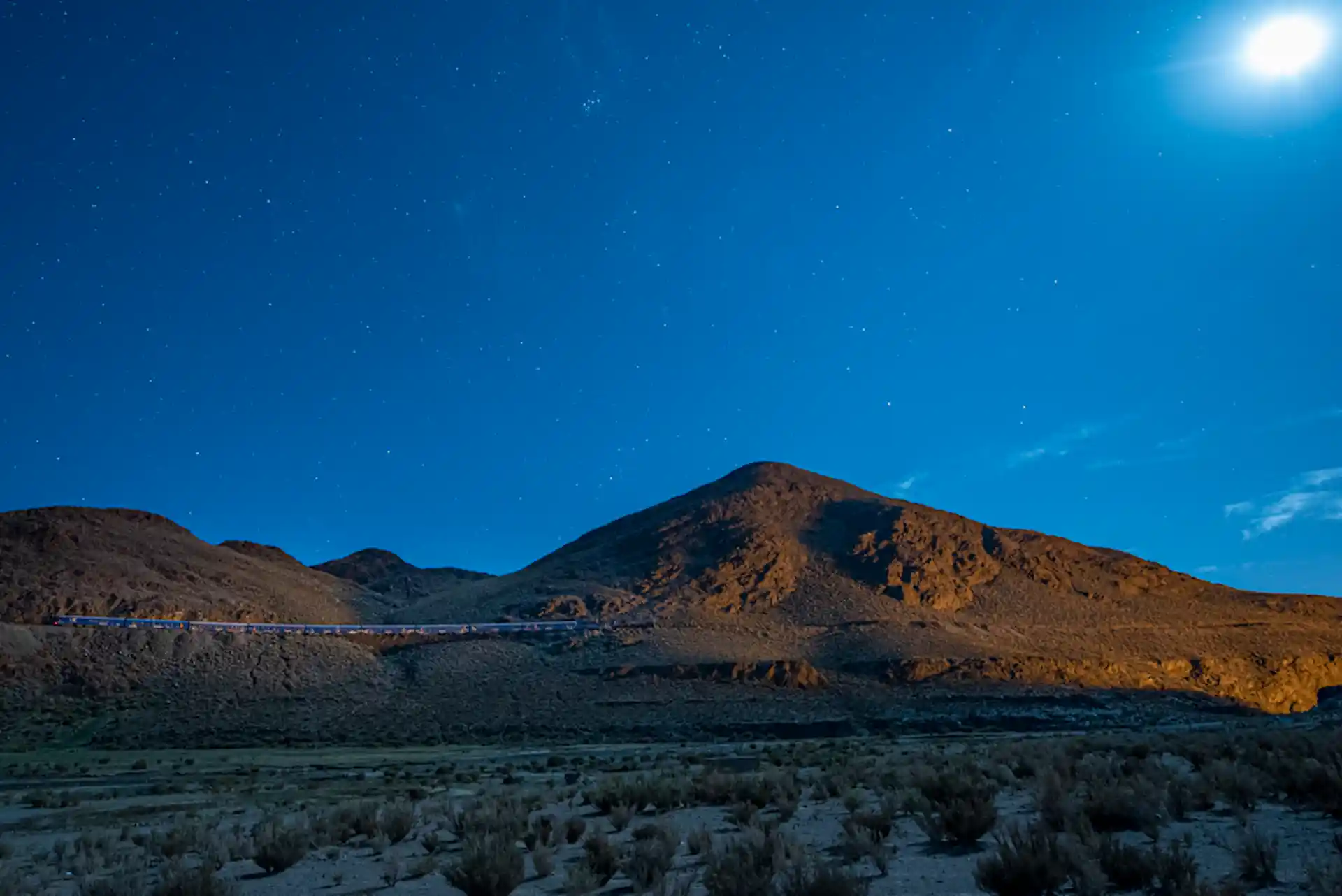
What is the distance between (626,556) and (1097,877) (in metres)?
98.0

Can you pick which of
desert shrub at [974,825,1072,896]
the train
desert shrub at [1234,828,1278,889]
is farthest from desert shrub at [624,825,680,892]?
the train

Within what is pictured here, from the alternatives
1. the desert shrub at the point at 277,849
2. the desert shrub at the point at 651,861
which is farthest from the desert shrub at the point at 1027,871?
the desert shrub at the point at 277,849

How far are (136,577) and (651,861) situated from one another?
279 feet

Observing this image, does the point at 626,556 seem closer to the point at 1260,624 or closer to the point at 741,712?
the point at 741,712

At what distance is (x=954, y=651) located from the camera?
74000 mm

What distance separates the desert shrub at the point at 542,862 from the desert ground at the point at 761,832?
5 cm

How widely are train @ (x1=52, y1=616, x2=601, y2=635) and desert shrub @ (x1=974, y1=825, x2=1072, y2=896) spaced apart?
72.0 meters

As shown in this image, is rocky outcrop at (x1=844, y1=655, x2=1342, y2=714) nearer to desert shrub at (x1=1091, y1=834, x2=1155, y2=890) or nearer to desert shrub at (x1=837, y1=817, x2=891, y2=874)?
desert shrub at (x1=837, y1=817, x2=891, y2=874)

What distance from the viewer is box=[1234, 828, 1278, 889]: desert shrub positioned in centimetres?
818

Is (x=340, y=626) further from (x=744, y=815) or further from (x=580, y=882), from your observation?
(x=580, y=882)

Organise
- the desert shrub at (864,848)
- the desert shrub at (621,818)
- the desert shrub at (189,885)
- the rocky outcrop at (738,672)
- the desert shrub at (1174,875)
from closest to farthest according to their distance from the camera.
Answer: the desert shrub at (1174,875), the desert shrub at (189,885), the desert shrub at (864,848), the desert shrub at (621,818), the rocky outcrop at (738,672)

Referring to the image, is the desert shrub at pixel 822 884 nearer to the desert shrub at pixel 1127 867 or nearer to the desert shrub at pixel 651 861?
the desert shrub at pixel 651 861

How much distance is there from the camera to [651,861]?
9.96 m

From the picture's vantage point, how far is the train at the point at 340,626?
68.1 m
